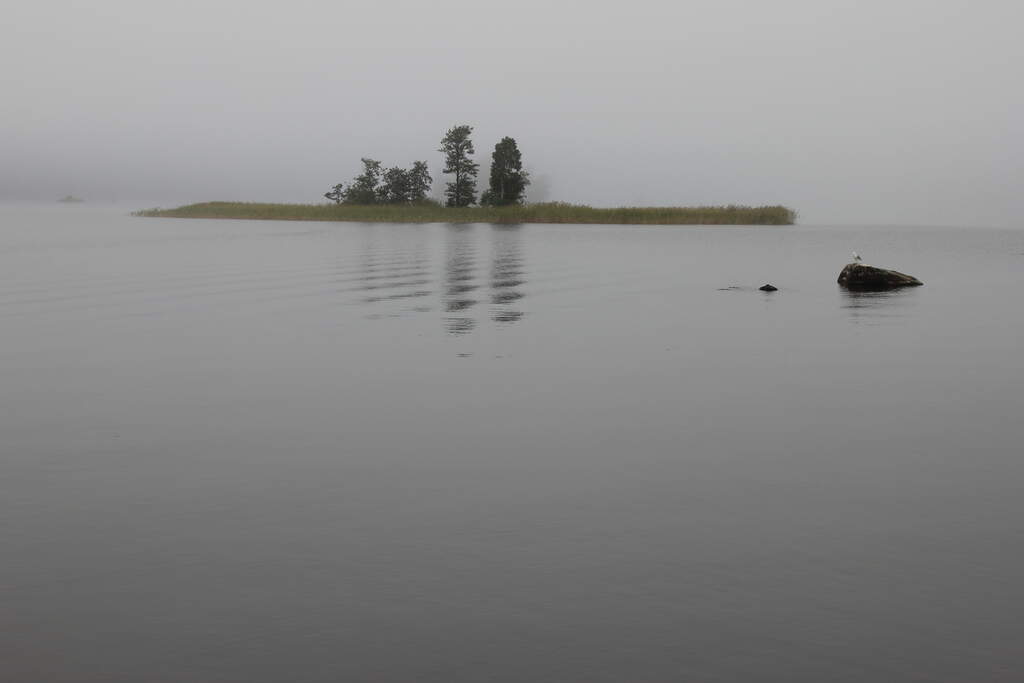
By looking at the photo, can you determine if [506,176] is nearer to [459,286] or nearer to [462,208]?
[462,208]

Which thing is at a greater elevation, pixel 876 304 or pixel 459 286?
pixel 876 304

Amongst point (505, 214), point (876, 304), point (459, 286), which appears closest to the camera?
point (876, 304)

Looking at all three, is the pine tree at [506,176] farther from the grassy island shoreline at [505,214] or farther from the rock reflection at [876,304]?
the rock reflection at [876,304]

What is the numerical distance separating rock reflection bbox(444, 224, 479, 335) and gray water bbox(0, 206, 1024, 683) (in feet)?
3.11

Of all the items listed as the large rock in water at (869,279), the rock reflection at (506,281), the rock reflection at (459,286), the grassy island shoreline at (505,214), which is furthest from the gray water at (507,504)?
the grassy island shoreline at (505,214)

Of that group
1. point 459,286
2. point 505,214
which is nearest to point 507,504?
point 459,286

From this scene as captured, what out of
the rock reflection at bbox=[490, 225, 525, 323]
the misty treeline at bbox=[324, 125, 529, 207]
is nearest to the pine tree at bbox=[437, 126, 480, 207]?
the misty treeline at bbox=[324, 125, 529, 207]

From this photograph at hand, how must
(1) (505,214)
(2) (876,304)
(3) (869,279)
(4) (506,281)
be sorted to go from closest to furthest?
1. (2) (876,304)
2. (4) (506,281)
3. (3) (869,279)
4. (1) (505,214)

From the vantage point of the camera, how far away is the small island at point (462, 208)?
138 m

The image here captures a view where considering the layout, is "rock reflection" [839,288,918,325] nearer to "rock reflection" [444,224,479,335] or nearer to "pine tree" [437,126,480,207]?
"rock reflection" [444,224,479,335]

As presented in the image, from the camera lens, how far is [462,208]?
14462cm

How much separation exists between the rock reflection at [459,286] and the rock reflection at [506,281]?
2.93 ft

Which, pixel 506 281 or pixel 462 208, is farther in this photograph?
pixel 462 208

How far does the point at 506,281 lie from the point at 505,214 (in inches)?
3842
